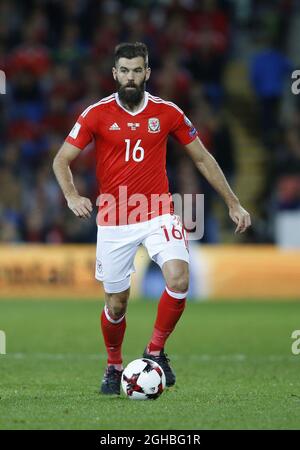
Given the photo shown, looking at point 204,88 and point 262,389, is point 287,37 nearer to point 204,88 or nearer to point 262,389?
point 204,88

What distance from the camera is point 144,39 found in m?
20.5

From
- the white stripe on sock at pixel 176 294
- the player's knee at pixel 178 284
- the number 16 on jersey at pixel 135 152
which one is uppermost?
the number 16 on jersey at pixel 135 152

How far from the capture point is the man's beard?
8148 millimetres

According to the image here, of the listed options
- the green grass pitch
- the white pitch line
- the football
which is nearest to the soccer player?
the football

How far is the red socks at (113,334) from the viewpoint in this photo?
8.45m

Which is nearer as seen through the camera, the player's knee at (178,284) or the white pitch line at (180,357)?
the player's knee at (178,284)

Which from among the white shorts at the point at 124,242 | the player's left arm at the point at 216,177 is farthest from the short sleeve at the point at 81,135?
the player's left arm at the point at 216,177

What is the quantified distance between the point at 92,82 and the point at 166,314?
39.9ft

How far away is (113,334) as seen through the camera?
27.8 feet

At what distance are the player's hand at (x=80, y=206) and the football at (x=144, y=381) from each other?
42.2 inches

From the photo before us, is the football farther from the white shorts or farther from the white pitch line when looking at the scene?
the white pitch line

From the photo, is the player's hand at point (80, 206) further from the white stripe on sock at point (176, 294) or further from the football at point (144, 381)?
the football at point (144, 381)
